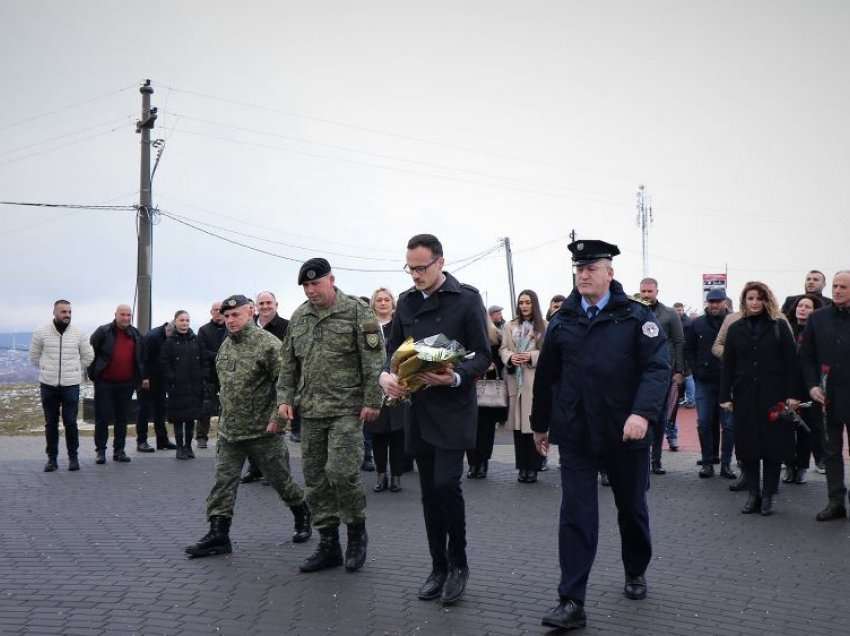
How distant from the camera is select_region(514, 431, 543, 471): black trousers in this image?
1063 centimetres

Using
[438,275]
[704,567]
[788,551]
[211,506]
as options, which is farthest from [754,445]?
[211,506]

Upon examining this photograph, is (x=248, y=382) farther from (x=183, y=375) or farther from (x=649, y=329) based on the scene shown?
(x=183, y=375)

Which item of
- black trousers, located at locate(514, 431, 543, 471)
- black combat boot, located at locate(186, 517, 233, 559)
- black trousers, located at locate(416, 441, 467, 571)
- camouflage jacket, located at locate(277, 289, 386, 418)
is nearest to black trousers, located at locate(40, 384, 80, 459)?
black combat boot, located at locate(186, 517, 233, 559)

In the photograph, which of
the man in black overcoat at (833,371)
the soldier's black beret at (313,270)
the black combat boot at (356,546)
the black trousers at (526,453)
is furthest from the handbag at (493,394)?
the soldier's black beret at (313,270)

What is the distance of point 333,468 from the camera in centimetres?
614

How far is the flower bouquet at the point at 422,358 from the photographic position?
5.20m

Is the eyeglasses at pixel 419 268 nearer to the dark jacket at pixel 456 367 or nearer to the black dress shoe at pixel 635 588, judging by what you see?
the dark jacket at pixel 456 367

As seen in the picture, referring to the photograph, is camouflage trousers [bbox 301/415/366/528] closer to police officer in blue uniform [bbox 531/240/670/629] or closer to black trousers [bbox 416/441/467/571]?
black trousers [bbox 416/441/467/571]

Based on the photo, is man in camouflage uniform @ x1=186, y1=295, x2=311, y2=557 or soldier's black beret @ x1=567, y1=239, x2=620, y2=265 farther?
man in camouflage uniform @ x1=186, y1=295, x2=311, y2=557

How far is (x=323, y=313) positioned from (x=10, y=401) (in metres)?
22.6

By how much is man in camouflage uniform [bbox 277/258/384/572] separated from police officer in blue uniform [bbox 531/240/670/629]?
4.81 ft

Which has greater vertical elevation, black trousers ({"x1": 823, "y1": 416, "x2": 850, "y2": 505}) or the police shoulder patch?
the police shoulder patch

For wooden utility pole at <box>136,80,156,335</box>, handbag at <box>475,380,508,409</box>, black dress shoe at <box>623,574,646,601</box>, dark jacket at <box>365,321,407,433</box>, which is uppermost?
wooden utility pole at <box>136,80,156,335</box>

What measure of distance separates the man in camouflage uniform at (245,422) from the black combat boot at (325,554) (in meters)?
0.91
